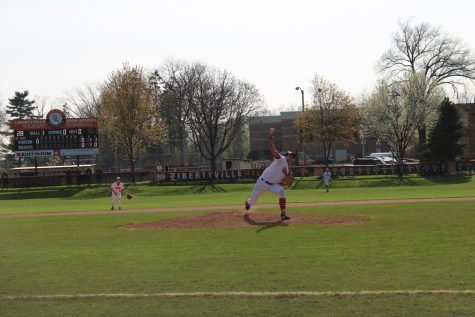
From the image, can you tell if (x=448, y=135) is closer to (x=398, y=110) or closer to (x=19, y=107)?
(x=398, y=110)

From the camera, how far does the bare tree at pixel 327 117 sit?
192 ft

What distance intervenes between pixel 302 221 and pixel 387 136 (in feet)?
143

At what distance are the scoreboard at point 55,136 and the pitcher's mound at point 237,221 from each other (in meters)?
32.7

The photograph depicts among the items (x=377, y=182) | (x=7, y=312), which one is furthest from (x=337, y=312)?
(x=377, y=182)

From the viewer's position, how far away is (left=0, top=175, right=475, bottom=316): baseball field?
6.39m

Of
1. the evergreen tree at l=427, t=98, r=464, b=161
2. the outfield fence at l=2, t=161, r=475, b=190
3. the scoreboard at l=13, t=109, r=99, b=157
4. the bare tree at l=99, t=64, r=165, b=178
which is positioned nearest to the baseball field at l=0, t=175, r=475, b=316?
the scoreboard at l=13, t=109, r=99, b=157

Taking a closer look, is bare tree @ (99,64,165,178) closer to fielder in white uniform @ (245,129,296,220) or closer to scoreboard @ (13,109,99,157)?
scoreboard @ (13,109,99,157)

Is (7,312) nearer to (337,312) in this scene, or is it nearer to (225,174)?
(337,312)

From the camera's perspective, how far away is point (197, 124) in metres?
61.7

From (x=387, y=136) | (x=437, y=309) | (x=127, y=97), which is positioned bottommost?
(x=437, y=309)

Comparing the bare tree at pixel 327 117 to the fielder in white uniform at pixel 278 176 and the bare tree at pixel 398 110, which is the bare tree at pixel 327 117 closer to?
the bare tree at pixel 398 110

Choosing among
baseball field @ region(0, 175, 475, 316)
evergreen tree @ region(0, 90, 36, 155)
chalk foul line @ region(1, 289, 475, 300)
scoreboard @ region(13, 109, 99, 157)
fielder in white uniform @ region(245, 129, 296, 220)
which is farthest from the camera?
evergreen tree @ region(0, 90, 36, 155)

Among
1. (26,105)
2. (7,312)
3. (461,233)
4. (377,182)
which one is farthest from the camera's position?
(26,105)

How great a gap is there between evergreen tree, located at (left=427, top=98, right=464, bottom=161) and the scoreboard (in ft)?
99.9
